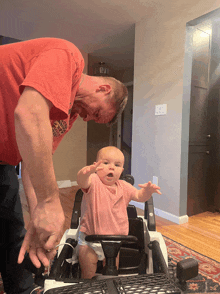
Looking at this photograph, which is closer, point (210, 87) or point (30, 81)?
point (30, 81)

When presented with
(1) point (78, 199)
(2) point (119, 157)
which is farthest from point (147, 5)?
(1) point (78, 199)

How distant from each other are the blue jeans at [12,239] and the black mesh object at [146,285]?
Answer: 0.56 meters

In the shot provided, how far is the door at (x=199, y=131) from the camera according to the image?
8.53 ft

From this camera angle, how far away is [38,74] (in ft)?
1.83

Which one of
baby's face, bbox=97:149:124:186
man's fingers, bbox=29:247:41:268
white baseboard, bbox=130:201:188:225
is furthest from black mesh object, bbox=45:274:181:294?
white baseboard, bbox=130:201:188:225

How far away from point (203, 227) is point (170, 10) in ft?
8.01

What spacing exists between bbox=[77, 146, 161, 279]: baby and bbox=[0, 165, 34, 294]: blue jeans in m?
0.28

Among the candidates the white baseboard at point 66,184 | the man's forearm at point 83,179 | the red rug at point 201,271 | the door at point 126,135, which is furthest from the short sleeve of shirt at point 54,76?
the door at point 126,135

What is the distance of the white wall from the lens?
243 cm

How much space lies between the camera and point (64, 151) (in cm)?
404

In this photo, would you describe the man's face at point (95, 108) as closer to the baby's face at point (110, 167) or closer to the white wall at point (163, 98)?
the baby's face at point (110, 167)

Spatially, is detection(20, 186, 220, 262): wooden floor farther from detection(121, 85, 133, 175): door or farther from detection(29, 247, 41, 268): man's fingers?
detection(121, 85, 133, 175): door

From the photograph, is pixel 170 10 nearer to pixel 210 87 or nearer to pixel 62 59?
pixel 210 87

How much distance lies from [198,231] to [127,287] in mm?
1872
